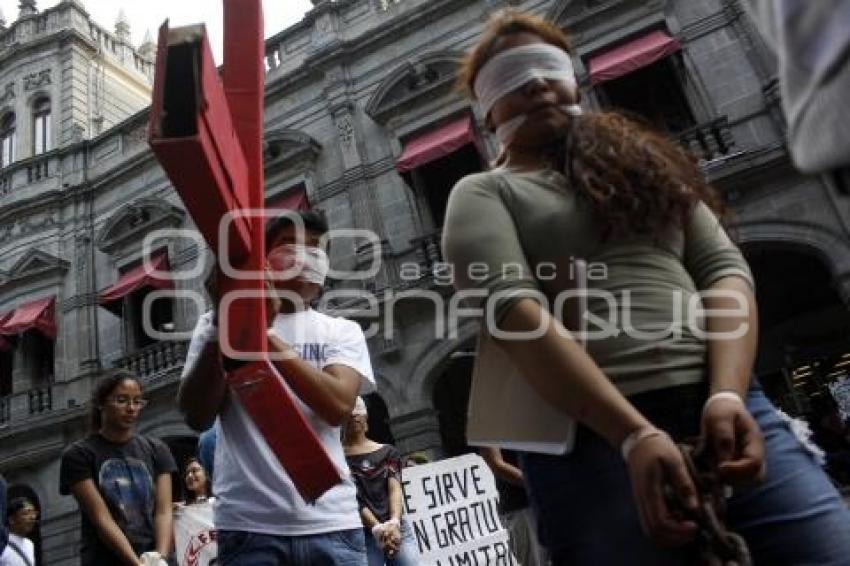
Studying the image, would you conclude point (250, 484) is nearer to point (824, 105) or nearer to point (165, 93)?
point (165, 93)

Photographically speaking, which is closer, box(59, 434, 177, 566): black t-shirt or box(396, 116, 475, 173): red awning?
box(59, 434, 177, 566): black t-shirt

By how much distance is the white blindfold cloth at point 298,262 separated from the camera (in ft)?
6.92

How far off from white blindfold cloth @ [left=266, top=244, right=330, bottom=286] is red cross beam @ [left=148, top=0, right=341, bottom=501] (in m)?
0.53

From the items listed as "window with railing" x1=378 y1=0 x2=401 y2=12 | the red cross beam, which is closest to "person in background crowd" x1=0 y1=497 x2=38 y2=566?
the red cross beam

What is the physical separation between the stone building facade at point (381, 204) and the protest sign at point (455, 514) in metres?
3.36

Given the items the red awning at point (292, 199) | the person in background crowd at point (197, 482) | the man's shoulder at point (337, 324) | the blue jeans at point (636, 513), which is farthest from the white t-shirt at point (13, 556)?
the red awning at point (292, 199)

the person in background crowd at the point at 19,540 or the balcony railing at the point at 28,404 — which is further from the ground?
the balcony railing at the point at 28,404

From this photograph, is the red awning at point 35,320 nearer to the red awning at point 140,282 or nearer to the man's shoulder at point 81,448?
the red awning at point 140,282

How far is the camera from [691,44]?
30.2 feet

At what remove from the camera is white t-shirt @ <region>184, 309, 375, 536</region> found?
1.95 metres

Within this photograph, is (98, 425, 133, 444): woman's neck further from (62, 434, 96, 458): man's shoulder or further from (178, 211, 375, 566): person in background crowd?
(178, 211, 375, 566): person in background crowd

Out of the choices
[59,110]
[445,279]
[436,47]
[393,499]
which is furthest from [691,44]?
[59,110]

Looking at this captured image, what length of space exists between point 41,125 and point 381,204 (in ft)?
30.6

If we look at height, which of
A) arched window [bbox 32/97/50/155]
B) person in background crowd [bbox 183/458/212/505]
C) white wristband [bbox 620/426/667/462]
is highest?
arched window [bbox 32/97/50/155]
